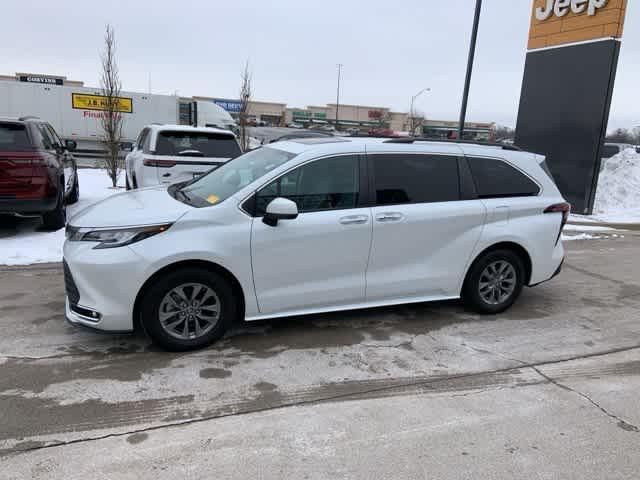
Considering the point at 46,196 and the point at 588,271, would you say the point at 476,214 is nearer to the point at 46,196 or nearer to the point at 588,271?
the point at 588,271

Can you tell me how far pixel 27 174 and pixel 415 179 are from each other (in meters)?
5.48

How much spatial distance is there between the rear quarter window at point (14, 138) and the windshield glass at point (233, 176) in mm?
3668

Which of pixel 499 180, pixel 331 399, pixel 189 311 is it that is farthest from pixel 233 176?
pixel 499 180

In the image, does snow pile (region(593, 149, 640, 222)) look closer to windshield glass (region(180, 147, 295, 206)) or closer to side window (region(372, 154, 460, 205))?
side window (region(372, 154, 460, 205))

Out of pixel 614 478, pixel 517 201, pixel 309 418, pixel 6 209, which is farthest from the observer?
pixel 6 209

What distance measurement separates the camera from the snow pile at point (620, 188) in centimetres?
1463

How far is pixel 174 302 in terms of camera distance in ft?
13.4

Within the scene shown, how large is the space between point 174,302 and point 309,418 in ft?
4.83

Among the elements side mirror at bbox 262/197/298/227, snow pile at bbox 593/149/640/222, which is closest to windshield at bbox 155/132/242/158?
side mirror at bbox 262/197/298/227

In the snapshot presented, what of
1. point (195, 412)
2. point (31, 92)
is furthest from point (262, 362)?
point (31, 92)

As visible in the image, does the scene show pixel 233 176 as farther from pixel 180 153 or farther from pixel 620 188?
pixel 620 188

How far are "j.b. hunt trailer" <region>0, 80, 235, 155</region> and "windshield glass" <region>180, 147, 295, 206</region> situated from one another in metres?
16.9

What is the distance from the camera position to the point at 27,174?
7160 mm

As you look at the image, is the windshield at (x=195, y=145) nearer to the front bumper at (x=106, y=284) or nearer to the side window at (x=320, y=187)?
the side window at (x=320, y=187)
